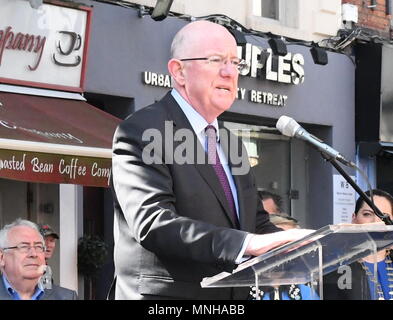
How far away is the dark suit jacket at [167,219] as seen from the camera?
3.37m

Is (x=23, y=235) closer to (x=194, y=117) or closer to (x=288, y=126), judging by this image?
(x=288, y=126)

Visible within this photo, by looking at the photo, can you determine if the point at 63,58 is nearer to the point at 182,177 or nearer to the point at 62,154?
the point at 62,154

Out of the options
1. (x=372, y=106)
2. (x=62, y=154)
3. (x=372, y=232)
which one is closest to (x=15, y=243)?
(x=62, y=154)

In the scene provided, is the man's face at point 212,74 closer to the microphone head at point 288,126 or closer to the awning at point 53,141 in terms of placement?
the microphone head at point 288,126

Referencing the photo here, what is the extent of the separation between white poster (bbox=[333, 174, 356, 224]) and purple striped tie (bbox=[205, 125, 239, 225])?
9843 millimetres

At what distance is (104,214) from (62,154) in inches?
103

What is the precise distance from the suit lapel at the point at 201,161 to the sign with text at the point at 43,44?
5958mm

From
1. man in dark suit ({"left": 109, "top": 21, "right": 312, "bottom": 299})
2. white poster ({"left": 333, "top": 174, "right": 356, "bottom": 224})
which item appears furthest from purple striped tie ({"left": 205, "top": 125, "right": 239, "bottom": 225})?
white poster ({"left": 333, "top": 174, "right": 356, "bottom": 224})

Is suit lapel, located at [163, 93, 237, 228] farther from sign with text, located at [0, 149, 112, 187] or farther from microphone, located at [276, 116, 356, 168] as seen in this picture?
sign with text, located at [0, 149, 112, 187]

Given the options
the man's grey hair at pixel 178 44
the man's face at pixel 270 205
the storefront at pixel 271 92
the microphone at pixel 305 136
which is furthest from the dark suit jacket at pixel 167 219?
the storefront at pixel 271 92

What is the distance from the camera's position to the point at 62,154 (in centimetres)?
862

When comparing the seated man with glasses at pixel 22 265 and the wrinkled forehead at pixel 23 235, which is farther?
the wrinkled forehead at pixel 23 235

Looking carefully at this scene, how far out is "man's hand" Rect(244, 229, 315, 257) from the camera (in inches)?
128

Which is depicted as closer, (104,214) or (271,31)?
(104,214)
